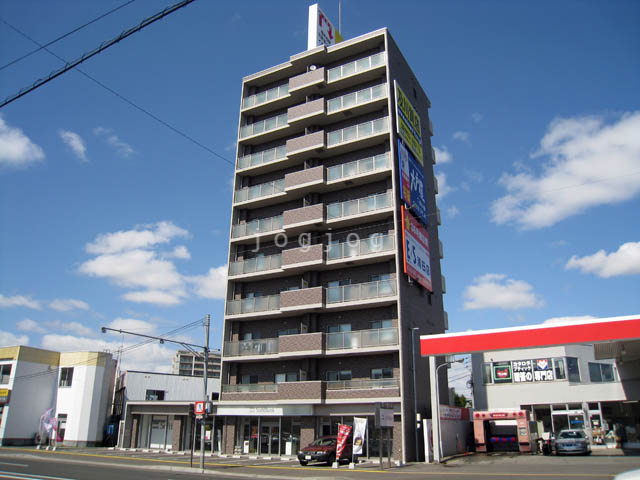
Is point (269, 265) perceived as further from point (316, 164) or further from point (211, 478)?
point (211, 478)

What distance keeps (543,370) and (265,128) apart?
95.6 feet

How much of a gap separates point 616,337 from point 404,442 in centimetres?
1222

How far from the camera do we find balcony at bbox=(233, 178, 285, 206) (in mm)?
38066

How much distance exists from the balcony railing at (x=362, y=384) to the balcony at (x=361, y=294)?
4.70 metres

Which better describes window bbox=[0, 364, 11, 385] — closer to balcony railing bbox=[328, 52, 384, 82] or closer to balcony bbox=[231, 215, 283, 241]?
balcony bbox=[231, 215, 283, 241]

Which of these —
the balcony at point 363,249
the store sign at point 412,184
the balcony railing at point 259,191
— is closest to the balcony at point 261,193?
the balcony railing at point 259,191

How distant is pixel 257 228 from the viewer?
126 ft

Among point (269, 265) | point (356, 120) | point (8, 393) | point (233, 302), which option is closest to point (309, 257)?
point (269, 265)

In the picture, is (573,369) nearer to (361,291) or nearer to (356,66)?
(361,291)

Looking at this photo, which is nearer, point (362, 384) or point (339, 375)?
point (362, 384)

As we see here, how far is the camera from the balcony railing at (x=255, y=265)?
36.4 meters

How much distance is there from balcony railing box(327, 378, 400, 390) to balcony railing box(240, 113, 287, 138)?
19957 mm

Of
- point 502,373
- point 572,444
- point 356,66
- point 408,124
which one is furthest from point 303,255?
point 502,373

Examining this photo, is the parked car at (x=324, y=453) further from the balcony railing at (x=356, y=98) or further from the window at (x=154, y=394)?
the window at (x=154, y=394)
